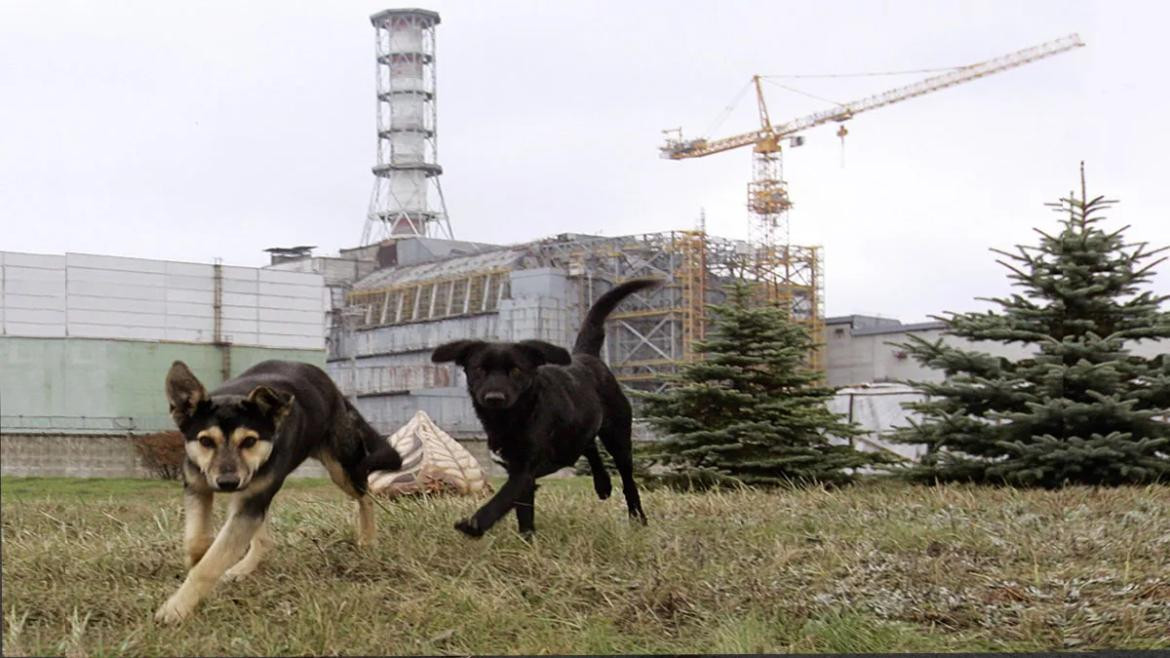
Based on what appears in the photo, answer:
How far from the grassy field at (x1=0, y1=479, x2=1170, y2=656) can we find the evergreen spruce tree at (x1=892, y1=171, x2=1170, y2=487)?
452 centimetres

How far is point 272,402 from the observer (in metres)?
4.46

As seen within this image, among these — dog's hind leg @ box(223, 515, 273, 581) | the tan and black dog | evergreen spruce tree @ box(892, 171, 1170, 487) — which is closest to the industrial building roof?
the tan and black dog

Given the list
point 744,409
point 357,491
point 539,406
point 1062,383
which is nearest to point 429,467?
point 539,406

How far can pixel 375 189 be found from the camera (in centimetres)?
647

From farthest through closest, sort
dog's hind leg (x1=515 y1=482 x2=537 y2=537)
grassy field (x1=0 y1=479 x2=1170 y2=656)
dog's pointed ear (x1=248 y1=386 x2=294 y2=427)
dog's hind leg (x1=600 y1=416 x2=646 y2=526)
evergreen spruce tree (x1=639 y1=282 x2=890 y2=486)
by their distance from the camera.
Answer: evergreen spruce tree (x1=639 y1=282 x2=890 y2=486) < dog's hind leg (x1=600 y1=416 x2=646 y2=526) < dog's hind leg (x1=515 y1=482 x2=537 y2=537) < grassy field (x1=0 y1=479 x2=1170 y2=656) < dog's pointed ear (x1=248 y1=386 x2=294 y2=427)

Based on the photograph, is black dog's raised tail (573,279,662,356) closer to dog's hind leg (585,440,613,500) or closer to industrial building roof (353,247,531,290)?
dog's hind leg (585,440,613,500)

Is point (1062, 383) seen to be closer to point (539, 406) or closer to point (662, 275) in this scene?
point (662, 275)

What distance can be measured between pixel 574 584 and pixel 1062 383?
753cm

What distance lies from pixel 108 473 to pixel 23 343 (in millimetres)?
755

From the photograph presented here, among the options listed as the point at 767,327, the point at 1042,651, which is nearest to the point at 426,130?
the point at 1042,651

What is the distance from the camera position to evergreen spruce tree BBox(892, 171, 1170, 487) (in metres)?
11.5

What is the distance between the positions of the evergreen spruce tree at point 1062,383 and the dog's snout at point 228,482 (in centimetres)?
837

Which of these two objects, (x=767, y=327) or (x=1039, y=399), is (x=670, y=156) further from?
(x=1039, y=399)

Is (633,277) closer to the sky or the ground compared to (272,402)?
closer to the sky
